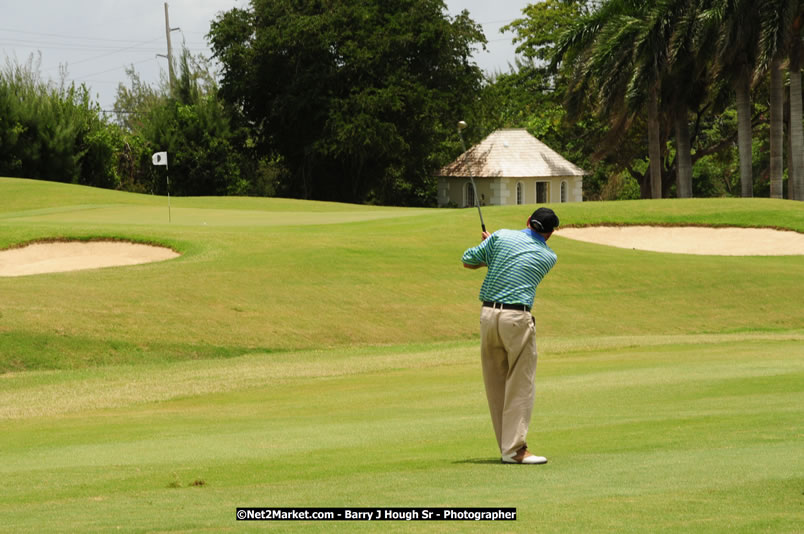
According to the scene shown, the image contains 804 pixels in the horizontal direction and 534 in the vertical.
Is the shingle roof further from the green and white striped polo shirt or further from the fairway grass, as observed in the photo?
the green and white striped polo shirt

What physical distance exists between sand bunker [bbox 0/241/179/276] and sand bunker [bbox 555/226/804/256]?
1776 cm

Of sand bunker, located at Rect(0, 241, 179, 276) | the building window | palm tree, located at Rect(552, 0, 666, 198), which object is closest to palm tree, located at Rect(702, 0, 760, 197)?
palm tree, located at Rect(552, 0, 666, 198)

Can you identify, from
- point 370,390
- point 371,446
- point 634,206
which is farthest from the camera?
point 634,206

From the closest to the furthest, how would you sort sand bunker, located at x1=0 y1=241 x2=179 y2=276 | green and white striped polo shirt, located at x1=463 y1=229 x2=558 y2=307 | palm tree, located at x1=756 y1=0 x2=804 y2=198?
1. green and white striped polo shirt, located at x1=463 y1=229 x2=558 y2=307
2. sand bunker, located at x1=0 y1=241 x2=179 y2=276
3. palm tree, located at x1=756 y1=0 x2=804 y2=198

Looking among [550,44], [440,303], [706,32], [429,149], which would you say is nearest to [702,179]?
[550,44]

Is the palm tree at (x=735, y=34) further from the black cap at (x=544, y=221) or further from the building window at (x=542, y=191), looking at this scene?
the black cap at (x=544, y=221)

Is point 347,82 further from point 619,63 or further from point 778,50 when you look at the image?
point 778,50

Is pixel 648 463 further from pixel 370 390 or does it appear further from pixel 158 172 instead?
pixel 158 172

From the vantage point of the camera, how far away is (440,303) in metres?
31.6

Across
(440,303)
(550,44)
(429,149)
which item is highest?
(550,44)

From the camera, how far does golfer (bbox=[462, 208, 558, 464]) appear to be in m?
9.71

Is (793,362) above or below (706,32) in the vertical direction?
below

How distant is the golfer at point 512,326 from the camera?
971cm

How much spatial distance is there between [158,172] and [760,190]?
193 feet
